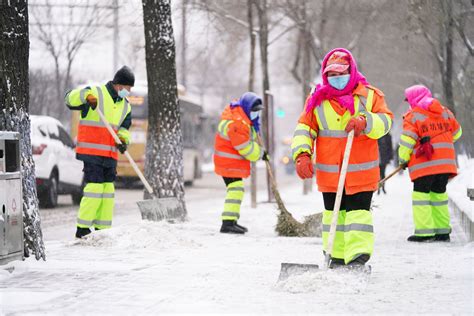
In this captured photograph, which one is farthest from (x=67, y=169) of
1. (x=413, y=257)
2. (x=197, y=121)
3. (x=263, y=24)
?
(x=197, y=121)

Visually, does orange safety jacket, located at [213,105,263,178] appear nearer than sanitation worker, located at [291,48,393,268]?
No

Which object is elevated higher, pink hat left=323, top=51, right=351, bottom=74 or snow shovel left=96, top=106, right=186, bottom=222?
pink hat left=323, top=51, right=351, bottom=74

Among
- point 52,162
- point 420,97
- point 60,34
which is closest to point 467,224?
point 420,97

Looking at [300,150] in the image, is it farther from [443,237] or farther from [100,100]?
[443,237]

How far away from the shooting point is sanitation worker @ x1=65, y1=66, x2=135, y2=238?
36.3 ft

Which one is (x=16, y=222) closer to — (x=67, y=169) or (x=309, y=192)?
(x=67, y=169)

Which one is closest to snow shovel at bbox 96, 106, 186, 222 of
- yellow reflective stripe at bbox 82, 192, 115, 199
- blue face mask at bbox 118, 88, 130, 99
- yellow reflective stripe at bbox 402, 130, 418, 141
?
blue face mask at bbox 118, 88, 130, 99

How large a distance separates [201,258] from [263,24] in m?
11.6

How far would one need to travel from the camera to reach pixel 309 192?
25328mm

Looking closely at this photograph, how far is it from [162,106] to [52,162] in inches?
180

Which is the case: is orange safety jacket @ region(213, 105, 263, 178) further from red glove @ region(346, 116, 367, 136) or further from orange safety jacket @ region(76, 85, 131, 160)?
red glove @ region(346, 116, 367, 136)

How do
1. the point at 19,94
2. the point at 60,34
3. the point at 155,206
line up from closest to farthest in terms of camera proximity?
the point at 19,94
the point at 155,206
the point at 60,34

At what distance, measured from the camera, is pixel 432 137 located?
11.8 meters

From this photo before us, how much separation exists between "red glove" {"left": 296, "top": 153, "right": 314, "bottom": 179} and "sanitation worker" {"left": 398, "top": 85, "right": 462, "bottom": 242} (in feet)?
13.2
